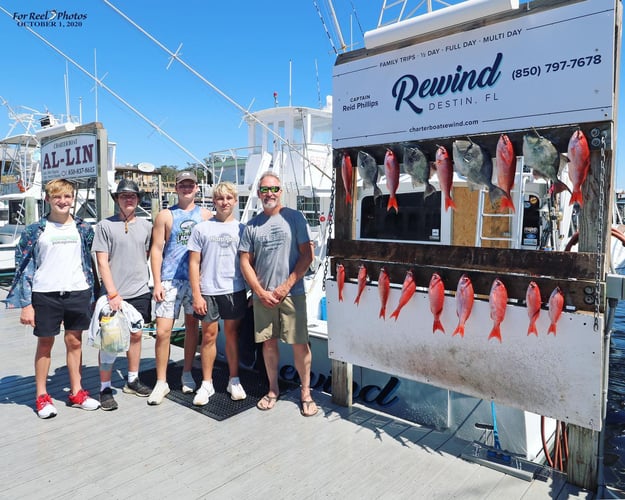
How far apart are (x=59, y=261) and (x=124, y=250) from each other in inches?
17.0

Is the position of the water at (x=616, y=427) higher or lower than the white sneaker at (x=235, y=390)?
lower

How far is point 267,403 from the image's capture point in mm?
3469

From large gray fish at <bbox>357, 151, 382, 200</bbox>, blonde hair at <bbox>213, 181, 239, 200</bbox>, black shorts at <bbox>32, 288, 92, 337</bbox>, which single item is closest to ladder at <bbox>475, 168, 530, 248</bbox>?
large gray fish at <bbox>357, 151, 382, 200</bbox>

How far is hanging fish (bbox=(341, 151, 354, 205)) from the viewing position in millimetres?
3324

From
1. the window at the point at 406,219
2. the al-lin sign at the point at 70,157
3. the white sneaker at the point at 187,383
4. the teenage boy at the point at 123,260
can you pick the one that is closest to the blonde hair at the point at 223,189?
the teenage boy at the point at 123,260

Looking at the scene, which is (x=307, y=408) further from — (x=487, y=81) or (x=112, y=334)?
(x=487, y=81)

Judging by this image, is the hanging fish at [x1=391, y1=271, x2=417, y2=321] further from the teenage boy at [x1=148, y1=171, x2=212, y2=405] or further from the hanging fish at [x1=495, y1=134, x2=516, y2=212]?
the teenage boy at [x1=148, y1=171, x2=212, y2=405]

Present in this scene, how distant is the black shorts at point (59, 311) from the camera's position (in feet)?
10.4

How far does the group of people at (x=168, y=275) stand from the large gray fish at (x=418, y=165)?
0.88m

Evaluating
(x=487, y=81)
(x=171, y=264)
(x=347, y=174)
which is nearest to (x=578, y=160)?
(x=487, y=81)

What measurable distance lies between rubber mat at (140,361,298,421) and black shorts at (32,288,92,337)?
93cm

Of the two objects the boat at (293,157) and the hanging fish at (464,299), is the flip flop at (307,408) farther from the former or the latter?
the boat at (293,157)

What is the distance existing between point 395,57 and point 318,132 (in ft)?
34.3

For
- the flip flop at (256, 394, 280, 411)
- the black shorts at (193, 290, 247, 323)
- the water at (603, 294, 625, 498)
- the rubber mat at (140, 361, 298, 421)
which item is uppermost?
the black shorts at (193, 290, 247, 323)
